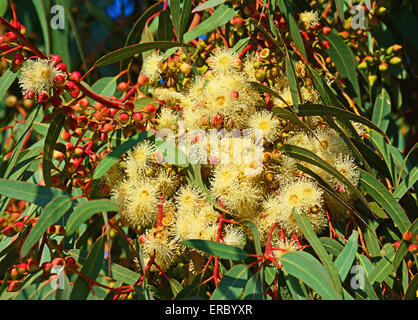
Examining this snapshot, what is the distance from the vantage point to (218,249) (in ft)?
4.10

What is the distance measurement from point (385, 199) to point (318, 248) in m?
0.29

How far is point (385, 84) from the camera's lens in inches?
78.2

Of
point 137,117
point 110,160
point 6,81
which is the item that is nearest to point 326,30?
point 137,117

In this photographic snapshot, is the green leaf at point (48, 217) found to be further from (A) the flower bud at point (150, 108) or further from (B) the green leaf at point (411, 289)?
(B) the green leaf at point (411, 289)

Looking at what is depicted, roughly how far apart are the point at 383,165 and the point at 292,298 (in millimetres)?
562

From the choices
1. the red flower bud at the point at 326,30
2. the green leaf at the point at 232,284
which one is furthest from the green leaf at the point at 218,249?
the red flower bud at the point at 326,30

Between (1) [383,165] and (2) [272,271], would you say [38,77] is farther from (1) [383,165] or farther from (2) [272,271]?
(1) [383,165]

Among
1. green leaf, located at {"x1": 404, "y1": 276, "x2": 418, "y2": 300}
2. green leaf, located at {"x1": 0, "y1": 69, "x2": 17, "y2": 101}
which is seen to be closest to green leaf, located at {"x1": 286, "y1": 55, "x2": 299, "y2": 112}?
green leaf, located at {"x1": 404, "y1": 276, "x2": 418, "y2": 300}

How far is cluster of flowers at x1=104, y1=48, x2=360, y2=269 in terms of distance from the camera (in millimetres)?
1371

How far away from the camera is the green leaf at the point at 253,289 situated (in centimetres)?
122

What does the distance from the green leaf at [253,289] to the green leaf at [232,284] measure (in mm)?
17

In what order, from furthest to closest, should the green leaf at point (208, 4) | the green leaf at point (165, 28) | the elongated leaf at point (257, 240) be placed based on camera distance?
the green leaf at point (165, 28), the green leaf at point (208, 4), the elongated leaf at point (257, 240)

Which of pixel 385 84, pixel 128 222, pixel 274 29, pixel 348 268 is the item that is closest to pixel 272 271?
pixel 348 268

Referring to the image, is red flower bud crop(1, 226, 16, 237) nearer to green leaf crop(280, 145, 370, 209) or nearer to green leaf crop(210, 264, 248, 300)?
green leaf crop(210, 264, 248, 300)
